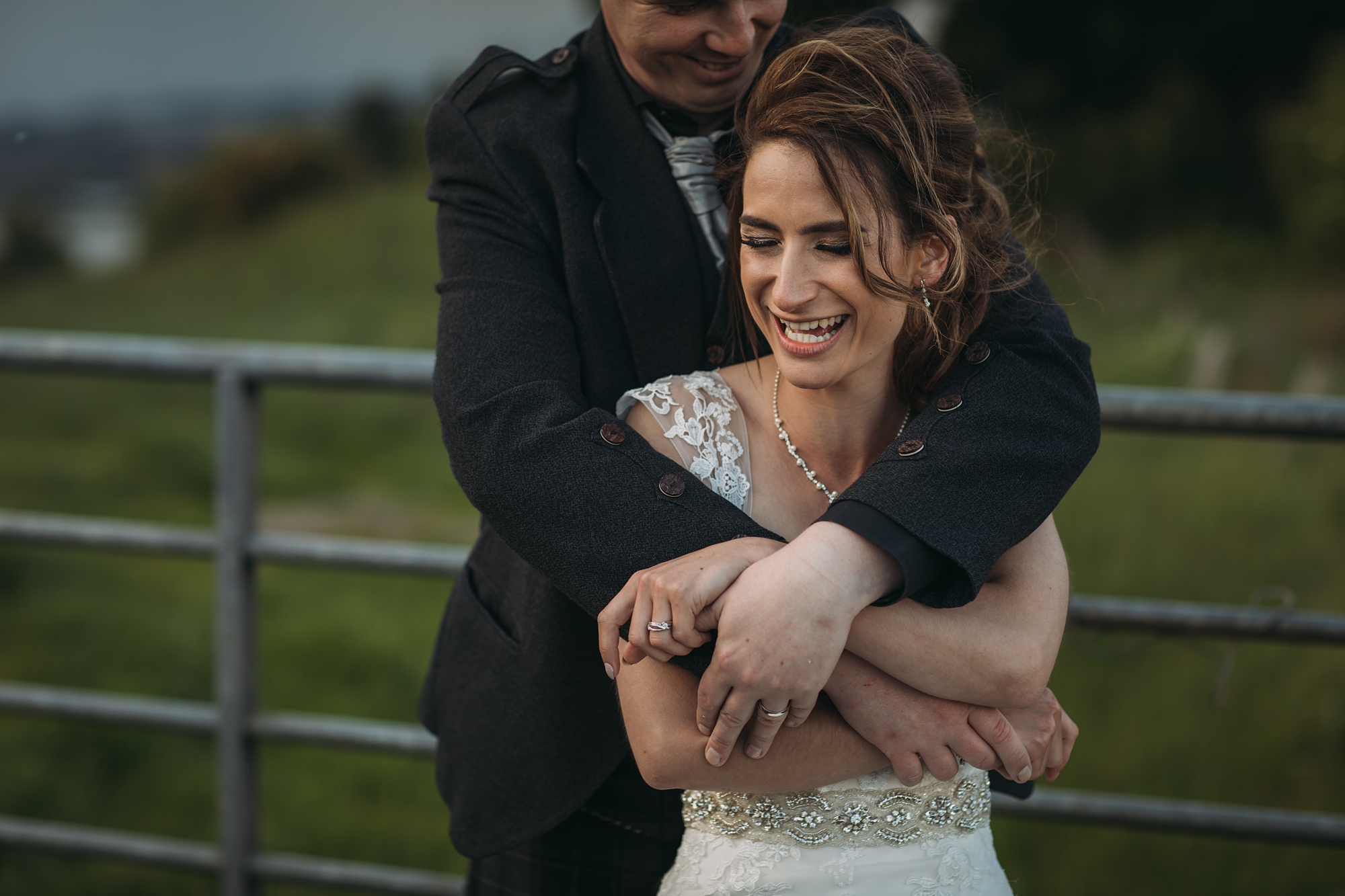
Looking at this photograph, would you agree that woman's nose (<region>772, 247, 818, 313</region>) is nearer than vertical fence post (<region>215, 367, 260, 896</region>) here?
Yes

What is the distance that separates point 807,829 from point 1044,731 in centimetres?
31

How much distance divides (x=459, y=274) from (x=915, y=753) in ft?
2.60

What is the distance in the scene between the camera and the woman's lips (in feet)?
4.28

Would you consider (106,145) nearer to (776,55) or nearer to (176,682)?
(176,682)

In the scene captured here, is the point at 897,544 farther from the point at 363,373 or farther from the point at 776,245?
the point at 363,373

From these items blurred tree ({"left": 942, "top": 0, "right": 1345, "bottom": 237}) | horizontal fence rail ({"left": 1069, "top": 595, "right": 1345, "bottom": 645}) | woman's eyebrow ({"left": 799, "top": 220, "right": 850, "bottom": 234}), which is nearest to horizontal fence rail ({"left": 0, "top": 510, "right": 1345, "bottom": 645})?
horizontal fence rail ({"left": 1069, "top": 595, "right": 1345, "bottom": 645})

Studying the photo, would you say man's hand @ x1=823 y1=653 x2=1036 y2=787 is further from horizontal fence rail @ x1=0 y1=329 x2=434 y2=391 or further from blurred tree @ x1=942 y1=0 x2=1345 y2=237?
blurred tree @ x1=942 y1=0 x2=1345 y2=237

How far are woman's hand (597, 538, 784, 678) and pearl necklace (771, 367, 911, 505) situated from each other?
259 millimetres

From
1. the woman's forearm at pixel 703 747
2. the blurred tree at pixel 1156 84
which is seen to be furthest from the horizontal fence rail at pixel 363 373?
the blurred tree at pixel 1156 84

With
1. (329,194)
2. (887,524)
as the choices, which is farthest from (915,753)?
(329,194)

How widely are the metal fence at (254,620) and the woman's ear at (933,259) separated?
0.68 metres

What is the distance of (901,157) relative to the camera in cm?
124

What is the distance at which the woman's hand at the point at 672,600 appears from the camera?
1.14 metres

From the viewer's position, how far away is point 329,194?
1052 centimetres
